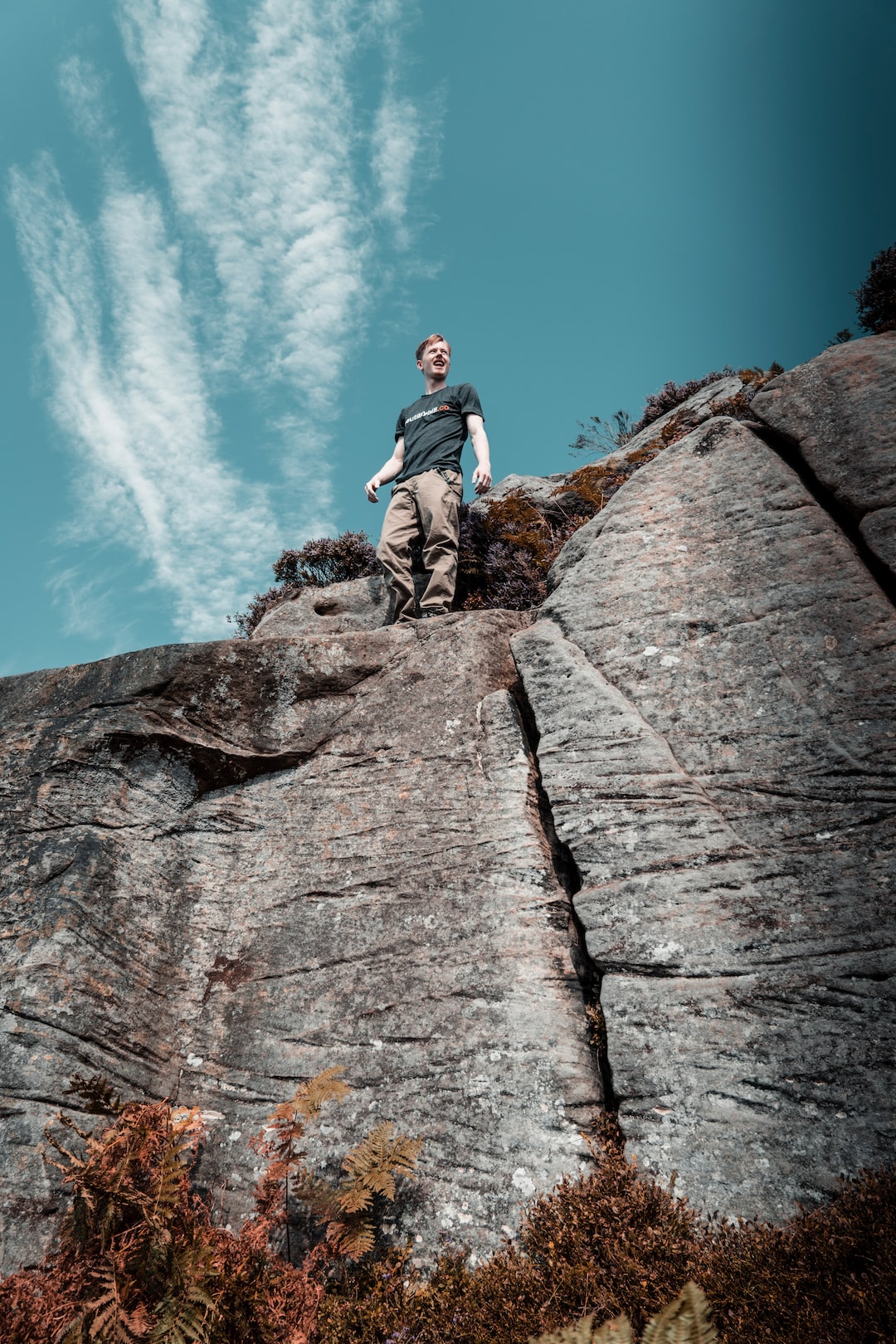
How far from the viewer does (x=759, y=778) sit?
5.58 meters

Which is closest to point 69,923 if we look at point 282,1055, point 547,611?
point 282,1055

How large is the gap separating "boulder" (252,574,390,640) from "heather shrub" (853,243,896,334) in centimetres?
923

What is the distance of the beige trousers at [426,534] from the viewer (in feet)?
30.6

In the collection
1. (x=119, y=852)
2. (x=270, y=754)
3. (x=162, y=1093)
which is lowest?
(x=162, y=1093)

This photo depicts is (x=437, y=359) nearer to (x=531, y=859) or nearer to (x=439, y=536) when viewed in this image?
(x=439, y=536)

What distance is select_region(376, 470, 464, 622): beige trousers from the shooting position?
933 cm

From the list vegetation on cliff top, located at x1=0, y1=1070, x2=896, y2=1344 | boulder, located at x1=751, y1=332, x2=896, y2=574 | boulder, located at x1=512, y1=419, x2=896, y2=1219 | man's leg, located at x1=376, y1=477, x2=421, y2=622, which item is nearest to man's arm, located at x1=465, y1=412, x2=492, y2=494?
man's leg, located at x1=376, y1=477, x2=421, y2=622

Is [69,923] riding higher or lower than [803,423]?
lower

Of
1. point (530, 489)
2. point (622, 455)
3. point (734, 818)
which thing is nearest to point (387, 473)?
point (530, 489)

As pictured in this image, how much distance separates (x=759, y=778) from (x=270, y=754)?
4.45 m

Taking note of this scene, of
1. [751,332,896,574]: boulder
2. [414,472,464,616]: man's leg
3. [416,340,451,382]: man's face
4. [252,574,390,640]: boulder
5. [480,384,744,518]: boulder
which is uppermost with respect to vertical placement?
[480,384,744,518]: boulder

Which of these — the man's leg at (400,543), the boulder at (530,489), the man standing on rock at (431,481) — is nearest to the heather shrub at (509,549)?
the boulder at (530,489)

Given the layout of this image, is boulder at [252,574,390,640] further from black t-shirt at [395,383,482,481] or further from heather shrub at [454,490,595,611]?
black t-shirt at [395,383,482,481]

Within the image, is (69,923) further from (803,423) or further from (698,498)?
(803,423)
